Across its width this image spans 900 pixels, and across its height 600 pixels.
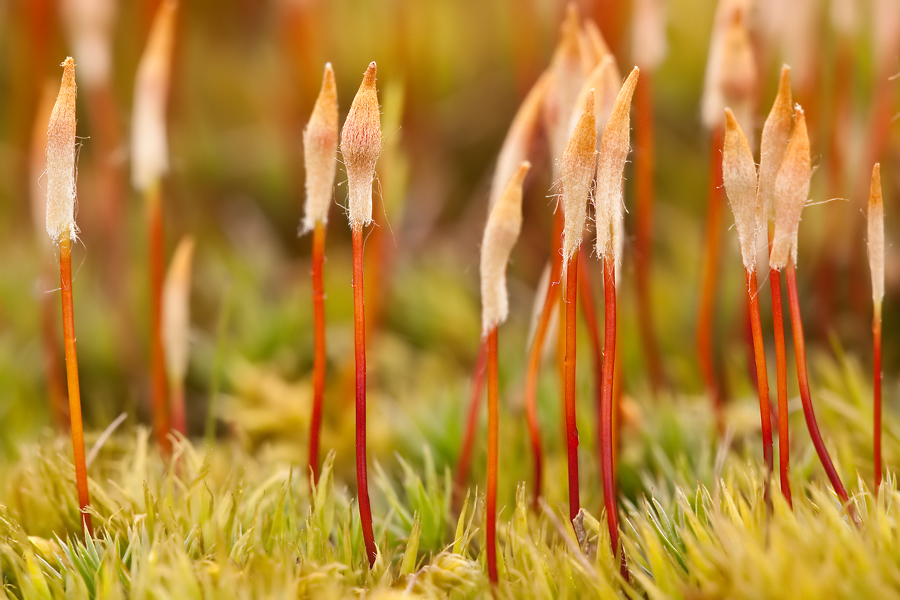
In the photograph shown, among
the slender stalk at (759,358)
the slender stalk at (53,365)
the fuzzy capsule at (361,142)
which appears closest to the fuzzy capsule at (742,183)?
the slender stalk at (759,358)

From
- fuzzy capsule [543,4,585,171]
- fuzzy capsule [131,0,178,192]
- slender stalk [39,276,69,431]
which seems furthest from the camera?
slender stalk [39,276,69,431]

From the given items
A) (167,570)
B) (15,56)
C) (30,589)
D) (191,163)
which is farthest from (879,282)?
(15,56)

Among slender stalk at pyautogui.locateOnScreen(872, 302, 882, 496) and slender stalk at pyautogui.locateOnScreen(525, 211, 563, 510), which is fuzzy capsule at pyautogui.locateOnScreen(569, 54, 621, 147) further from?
slender stalk at pyautogui.locateOnScreen(872, 302, 882, 496)

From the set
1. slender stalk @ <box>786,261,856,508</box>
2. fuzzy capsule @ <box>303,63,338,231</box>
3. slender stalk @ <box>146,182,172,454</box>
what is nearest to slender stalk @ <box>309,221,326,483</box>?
fuzzy capsule @ <box>303,63,338,231</box>

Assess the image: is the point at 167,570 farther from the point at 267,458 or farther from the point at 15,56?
the point at 15,56

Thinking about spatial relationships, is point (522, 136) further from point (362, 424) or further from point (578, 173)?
point (362, 424)

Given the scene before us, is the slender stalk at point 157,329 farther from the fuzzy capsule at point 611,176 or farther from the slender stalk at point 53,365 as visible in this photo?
the fuzzy capsule at point 611,176
